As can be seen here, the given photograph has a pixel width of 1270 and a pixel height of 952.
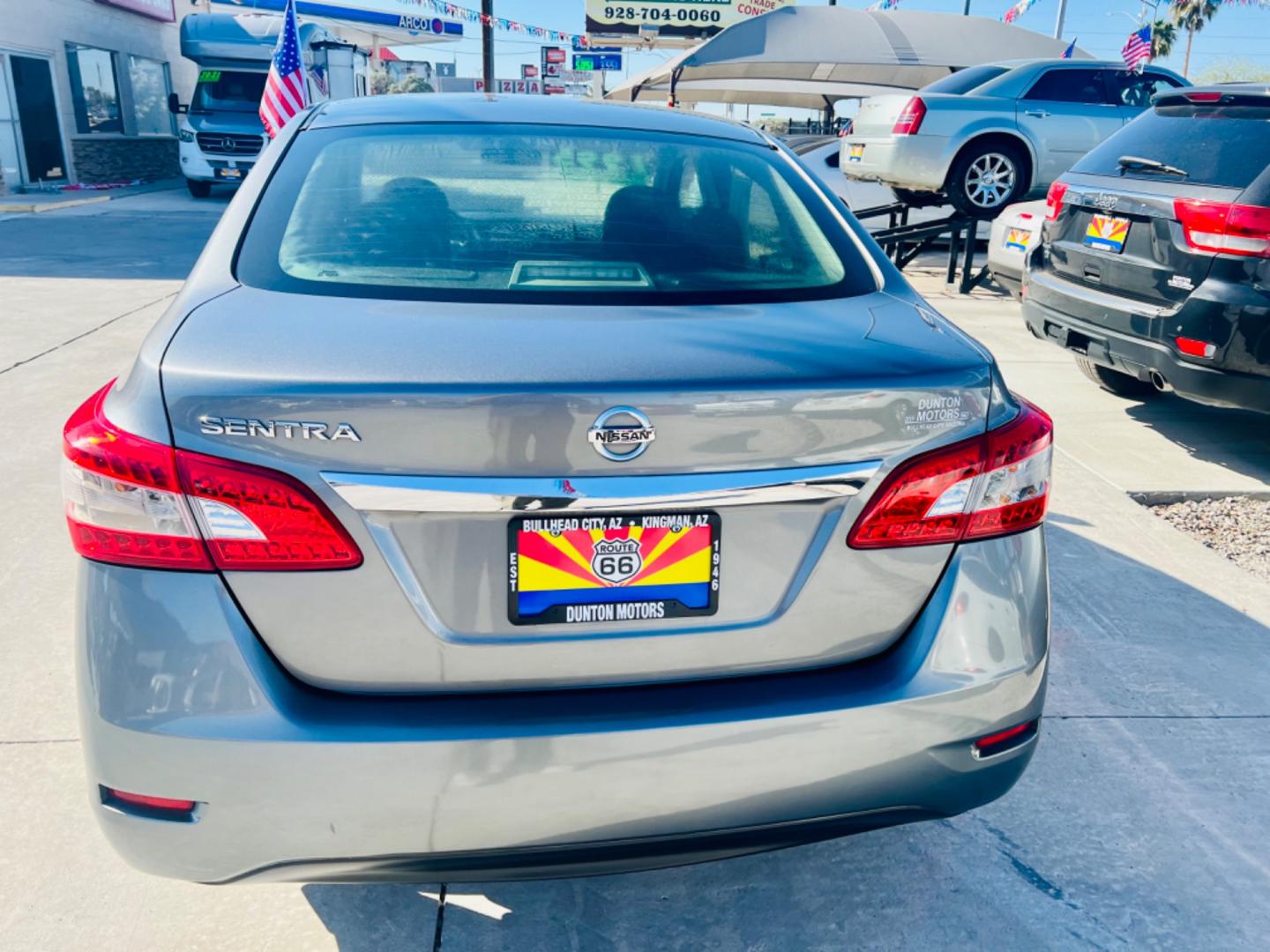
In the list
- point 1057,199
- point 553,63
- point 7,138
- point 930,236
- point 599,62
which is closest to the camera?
point 1057,199

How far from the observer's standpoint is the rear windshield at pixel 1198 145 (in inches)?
192

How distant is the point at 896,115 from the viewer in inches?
411

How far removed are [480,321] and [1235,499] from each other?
428cm

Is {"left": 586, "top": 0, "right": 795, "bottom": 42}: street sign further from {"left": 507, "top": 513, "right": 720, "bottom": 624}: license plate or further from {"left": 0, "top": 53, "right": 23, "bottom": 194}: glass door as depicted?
{"left": 507, "top": 513, "right": 720, "bottom": 624}: license plate

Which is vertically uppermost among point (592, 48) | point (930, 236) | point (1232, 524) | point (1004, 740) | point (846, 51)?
point (592, 48)

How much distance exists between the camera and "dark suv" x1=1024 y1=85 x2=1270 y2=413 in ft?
15.4

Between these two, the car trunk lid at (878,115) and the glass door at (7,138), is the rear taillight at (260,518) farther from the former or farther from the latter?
the glass door at (7,138)

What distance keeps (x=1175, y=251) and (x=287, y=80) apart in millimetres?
9777

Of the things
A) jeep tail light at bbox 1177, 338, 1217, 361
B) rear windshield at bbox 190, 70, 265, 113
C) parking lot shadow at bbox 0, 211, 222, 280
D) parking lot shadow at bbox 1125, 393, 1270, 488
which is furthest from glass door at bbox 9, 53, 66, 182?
jeep tail light at bbox 1177, 338, 1217, 361

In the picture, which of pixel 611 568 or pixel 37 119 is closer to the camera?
pixel 611 568

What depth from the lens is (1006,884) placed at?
2.41 metres

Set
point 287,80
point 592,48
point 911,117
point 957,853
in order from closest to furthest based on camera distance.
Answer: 1. point 957,853
2. point 911,117
3. point 287,80
4. point 592,48

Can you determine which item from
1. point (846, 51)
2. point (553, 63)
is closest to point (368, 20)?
point (553, 63)

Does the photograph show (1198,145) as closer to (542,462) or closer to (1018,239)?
(1018,239)
